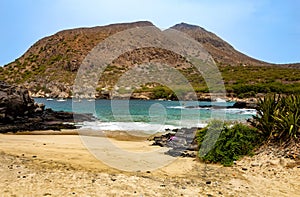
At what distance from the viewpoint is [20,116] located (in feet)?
111

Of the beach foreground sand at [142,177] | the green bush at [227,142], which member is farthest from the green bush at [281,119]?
the beach foreground sand at [142,177]

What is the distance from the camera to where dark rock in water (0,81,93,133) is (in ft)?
95.5

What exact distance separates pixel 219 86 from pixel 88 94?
44698 millimetres

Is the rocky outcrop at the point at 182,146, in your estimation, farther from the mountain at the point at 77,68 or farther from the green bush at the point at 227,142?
the mountain at the point at 77,68

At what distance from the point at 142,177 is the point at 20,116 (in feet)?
87.9

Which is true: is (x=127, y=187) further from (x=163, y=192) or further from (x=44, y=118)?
(x=44, y=118)

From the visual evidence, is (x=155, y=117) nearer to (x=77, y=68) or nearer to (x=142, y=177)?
(x=142, y=177)

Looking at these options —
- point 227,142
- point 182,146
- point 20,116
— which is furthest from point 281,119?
point 20,116

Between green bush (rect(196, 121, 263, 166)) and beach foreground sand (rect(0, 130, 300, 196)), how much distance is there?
0.57 meters

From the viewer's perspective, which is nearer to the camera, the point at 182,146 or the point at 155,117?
the point at 182,146

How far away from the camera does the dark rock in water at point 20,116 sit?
29.1m

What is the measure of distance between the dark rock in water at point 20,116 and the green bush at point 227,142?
58.6 ft

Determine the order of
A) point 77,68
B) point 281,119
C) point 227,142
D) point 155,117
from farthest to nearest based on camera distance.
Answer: point 77,68 → point 155,117 → point 227,142 → point 281,119

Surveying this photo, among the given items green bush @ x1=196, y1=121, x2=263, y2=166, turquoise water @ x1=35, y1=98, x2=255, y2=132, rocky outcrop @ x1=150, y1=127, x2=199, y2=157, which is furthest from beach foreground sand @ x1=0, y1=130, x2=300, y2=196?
turquoise water @ x1=35, y1=98, x2=255, y2=132
